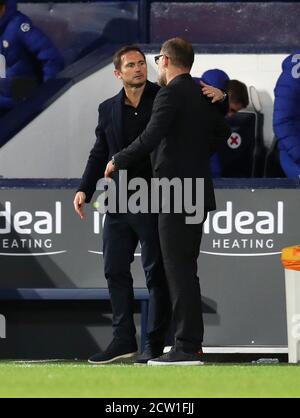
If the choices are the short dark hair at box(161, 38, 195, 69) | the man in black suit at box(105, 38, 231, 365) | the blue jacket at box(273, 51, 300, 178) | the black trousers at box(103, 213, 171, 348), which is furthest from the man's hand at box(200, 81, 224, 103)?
the blue jacket at box(273, 51, 300, 178)

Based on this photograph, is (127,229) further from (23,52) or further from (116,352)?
(23,52)

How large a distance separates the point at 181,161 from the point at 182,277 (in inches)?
25.4

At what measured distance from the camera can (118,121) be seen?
9516mm

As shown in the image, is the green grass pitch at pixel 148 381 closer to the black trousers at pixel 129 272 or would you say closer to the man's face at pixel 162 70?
the black trousers at pixel 129 272

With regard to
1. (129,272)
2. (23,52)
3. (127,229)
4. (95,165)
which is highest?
(23,52)

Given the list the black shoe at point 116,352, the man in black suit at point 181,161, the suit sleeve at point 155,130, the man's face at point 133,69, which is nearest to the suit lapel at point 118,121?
the man's face at point 133,69

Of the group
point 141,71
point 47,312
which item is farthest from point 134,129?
point 47,312

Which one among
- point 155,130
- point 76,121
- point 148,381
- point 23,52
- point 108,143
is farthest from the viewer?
point 23,52

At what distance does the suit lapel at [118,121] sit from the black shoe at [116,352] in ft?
3.75

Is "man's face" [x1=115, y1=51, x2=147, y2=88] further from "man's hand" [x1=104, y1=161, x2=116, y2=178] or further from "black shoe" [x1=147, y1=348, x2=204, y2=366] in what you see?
"black shoe" [x1=147, y1=348, x2=204, y2=366]

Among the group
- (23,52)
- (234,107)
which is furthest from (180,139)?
(23,52)

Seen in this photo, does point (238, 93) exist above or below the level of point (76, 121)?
above

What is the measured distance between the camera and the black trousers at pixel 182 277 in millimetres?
9172
